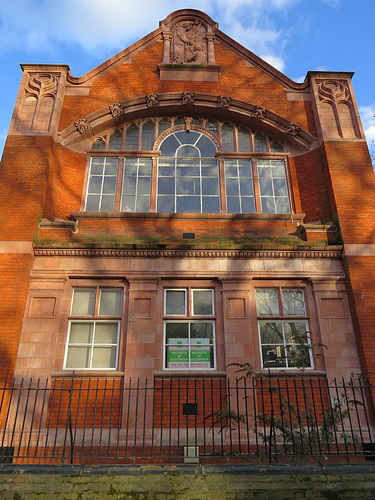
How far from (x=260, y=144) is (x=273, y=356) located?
703 cm

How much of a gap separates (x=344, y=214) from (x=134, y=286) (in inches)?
235

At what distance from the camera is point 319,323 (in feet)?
31.8

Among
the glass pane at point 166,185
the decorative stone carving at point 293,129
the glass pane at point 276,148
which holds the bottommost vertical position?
the glass pane at point 166,185

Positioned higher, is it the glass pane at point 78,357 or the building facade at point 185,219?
the building facade at point 185,219

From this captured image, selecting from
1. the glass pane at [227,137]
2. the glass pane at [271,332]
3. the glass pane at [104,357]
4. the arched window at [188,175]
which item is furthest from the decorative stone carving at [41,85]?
the glass pane at [271,332]

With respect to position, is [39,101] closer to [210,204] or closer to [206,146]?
[206,146]

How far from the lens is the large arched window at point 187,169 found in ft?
38.6

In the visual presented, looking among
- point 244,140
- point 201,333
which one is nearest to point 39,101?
point 244,140

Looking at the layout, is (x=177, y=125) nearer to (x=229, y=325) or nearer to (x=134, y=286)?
(x=134, y=286)

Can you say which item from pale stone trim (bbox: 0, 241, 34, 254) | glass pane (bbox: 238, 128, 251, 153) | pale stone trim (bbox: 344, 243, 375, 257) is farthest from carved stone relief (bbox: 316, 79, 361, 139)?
pale stone trim (bbox: 0, 241, 34, 254)

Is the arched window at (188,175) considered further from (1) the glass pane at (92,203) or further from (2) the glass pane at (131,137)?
(1) the glass pane at (92,203)

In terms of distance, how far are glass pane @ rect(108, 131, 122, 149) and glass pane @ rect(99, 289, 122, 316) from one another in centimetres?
519

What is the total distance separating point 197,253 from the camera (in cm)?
1022

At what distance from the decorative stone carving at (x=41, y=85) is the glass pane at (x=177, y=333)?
8.29m
